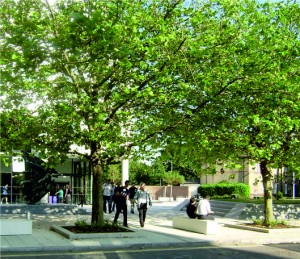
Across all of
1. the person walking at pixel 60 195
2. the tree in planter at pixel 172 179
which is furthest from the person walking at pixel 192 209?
the tree in planter at pixel 172 179

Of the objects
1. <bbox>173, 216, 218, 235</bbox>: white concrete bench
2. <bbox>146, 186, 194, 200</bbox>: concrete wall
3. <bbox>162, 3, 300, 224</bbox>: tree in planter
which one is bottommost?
<bbox>146, 186, 194, 200</bbox>: concrete wall

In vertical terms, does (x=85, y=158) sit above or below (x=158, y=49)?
below

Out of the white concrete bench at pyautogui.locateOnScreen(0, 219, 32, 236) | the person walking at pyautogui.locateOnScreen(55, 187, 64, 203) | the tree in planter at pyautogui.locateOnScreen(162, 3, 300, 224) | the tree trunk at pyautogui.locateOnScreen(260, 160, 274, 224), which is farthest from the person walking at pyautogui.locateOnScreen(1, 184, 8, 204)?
the tree trunk at pyautogui.locateOnScreen(260, 160, 274, 224)

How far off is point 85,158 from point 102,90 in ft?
8.66

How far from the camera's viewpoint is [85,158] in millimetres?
17016

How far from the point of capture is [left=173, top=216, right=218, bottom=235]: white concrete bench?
16719 millimetres

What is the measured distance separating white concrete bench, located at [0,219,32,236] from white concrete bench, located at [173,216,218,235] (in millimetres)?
5693

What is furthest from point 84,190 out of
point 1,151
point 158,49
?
point 158,49

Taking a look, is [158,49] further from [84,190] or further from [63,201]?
[84,190]

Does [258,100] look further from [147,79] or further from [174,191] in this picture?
[174,191]

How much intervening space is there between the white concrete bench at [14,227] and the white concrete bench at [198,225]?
5.69 meters

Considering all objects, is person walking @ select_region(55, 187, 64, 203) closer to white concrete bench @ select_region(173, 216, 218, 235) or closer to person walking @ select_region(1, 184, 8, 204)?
person walking @ select_region(1, 184, 8, 204)

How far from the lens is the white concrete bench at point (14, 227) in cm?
1566

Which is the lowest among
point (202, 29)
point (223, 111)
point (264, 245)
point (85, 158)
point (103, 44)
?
point (264, 245)
